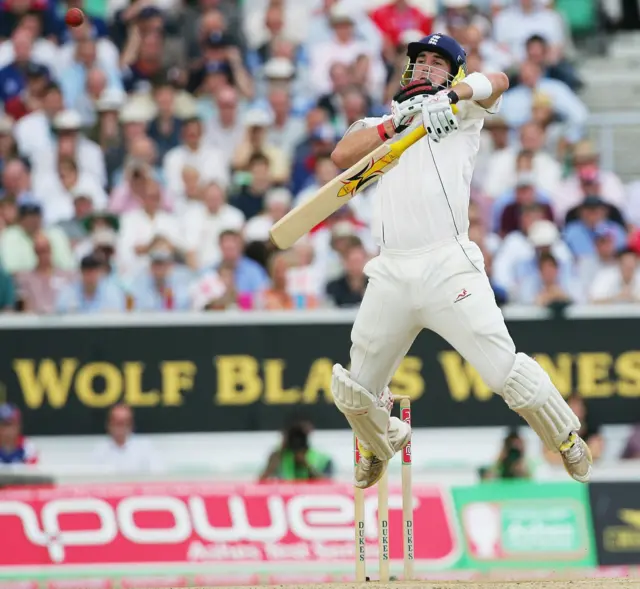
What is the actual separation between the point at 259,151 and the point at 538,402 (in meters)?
5.43

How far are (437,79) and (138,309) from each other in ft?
14.7

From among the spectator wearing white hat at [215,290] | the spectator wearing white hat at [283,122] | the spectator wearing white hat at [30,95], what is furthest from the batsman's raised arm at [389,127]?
the spectator wearing white hat at [30,95]

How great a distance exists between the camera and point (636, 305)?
430 inches

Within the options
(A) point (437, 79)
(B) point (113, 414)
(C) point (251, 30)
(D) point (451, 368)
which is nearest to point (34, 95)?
(C) point (251, 30)

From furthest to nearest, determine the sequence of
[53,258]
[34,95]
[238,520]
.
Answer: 1. [34,95]
2. [53,258]
3. [238,520]

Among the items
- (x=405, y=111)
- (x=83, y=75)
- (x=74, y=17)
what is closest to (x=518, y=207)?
(x=83, y=75)

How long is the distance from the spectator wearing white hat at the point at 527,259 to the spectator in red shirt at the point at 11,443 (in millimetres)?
3452

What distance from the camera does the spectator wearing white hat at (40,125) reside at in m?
12.7

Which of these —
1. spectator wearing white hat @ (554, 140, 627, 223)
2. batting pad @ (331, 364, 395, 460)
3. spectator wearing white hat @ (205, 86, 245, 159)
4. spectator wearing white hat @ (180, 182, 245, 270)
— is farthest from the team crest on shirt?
spectator wearing white hat @ (205, 86, 245, 159)

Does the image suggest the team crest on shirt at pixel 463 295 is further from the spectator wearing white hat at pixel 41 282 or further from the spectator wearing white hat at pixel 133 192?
the spectator wearing white hat at pixel 133 192

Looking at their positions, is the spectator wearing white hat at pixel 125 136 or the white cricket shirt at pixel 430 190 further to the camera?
the spectator wearing white hat at pixel 125 136

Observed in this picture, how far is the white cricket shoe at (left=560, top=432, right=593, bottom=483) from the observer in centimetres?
762

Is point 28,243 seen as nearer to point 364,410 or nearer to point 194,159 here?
point 194,159

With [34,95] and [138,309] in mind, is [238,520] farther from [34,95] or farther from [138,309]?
[34,95]
